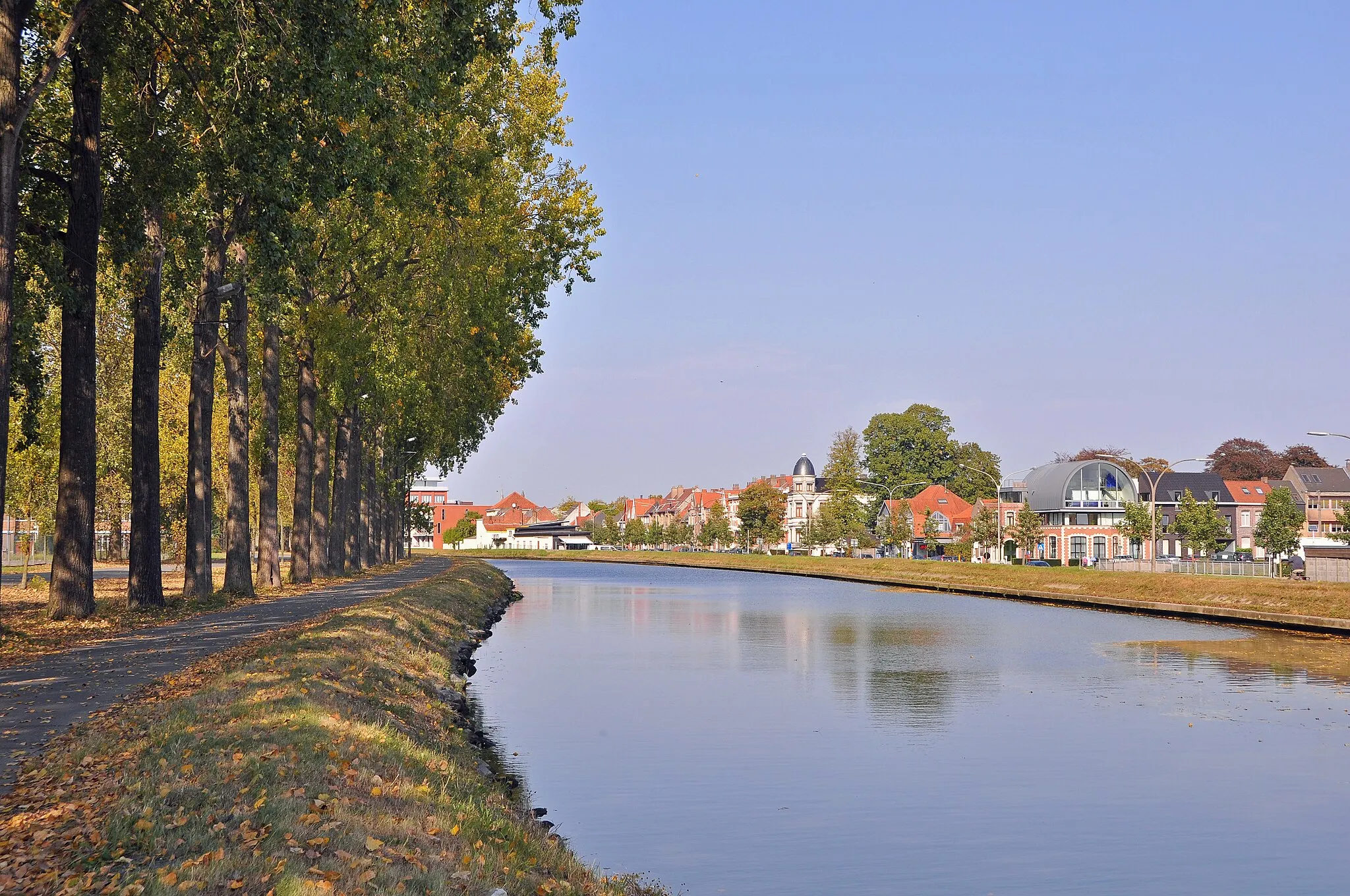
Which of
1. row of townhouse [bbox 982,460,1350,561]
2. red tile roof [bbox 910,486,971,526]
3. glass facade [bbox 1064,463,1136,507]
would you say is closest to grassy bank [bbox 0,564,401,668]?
row of townhouse [bbox 982,460,1350,561]

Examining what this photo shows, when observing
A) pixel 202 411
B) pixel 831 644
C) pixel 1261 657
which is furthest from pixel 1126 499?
pixel 202 411

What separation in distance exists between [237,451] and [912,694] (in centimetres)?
2078

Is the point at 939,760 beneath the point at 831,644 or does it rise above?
above

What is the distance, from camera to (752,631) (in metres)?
50.7

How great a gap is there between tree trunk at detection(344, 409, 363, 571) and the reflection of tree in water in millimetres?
31122

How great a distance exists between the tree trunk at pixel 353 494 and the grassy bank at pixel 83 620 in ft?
40.5

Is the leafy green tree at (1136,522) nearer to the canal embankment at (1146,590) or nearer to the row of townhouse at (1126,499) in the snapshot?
the canal embankment at (1146,590)

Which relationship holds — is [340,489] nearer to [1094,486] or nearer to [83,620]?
[83,620]

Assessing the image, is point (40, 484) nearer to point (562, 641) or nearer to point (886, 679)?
point (562, 641)

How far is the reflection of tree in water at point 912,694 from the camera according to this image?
2730 centimetres

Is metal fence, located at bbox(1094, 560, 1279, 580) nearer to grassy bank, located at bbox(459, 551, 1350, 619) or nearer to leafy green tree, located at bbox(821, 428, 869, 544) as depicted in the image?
grassy bank, located at bbox(459, 551, 1350, 619)

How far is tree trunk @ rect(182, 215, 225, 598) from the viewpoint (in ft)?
113

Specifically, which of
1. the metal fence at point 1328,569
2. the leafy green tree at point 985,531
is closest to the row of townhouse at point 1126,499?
the leafy green tree at point 985,531

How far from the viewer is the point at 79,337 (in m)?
26.7
